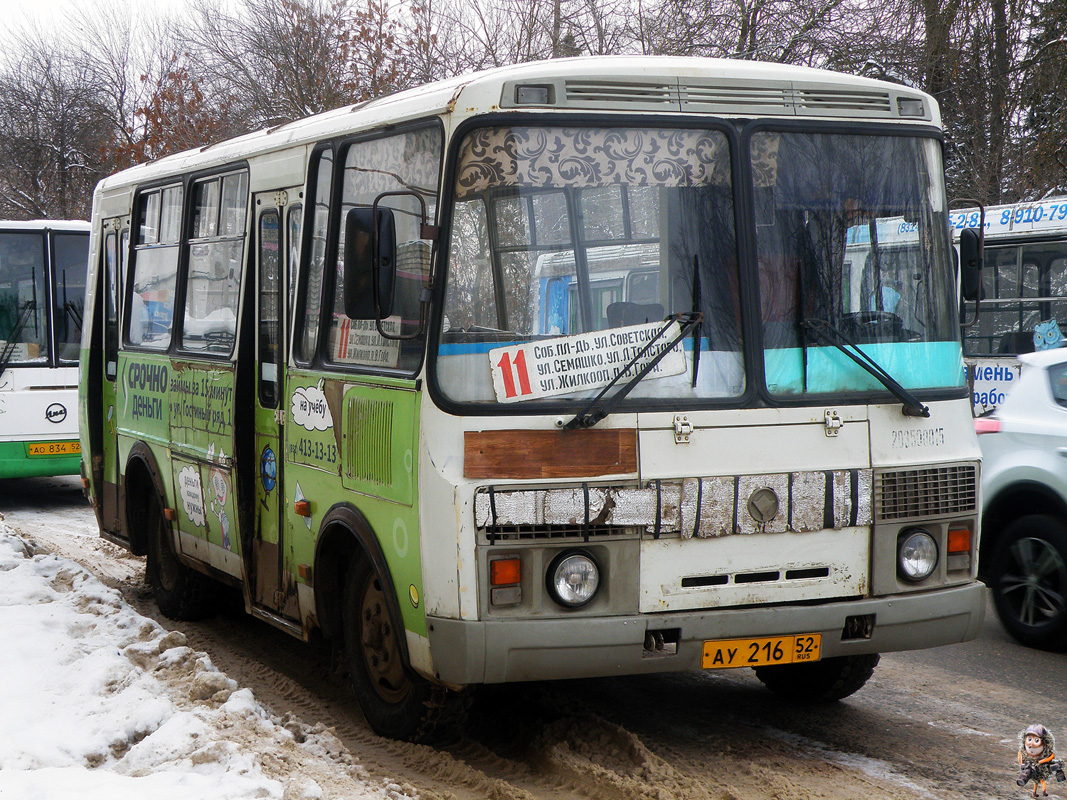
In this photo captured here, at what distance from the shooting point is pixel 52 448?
553 inches

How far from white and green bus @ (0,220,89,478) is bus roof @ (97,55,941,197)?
378 inches

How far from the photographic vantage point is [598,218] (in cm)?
488

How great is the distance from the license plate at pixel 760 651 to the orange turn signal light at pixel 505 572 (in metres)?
0.78

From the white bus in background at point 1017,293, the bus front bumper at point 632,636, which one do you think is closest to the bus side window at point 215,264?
the bus front bumper at point 632,636

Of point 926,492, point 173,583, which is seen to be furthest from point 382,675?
point 173,583

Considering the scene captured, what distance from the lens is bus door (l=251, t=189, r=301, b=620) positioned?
253 inches

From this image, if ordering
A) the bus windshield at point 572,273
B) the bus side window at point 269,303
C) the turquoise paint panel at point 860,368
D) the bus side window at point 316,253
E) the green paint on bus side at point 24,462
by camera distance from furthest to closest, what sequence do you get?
the green paint on bus side at point 24,462 < the bus side window at point 269,303 < the bus side window at point 316,253 < the turquoise paint panel at point 860,368 < the bus windshield at point 572,273

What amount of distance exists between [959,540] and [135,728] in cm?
335

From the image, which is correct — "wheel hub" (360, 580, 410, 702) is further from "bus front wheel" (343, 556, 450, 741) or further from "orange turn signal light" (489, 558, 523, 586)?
"orange turn signal light" (489, 558, 523, 586)

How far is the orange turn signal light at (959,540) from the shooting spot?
532 centimetres

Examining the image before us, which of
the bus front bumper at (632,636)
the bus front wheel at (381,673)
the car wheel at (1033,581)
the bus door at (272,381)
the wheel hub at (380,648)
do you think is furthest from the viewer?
the car wheel at (1033,581)

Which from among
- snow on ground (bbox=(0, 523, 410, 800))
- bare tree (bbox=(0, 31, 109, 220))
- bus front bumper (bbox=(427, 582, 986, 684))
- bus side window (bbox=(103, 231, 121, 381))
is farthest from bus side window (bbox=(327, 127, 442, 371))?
bare tree (bbox=(0, 31, 109, 220))

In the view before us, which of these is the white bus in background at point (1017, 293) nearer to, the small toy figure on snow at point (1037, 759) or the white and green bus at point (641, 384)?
the white and green bus at point (641, 384)

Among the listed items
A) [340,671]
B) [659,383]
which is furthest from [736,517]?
[340,671]
